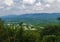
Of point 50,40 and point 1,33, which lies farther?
point 50,40

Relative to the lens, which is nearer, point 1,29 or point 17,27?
point 1,29

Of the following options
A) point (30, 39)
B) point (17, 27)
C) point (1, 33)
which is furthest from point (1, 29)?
point (30, 39)

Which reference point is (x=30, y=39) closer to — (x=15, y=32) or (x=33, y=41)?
(x=33, y=41)

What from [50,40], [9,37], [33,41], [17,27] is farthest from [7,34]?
[50,40]

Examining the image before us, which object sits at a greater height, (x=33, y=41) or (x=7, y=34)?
(x=7, y=34)

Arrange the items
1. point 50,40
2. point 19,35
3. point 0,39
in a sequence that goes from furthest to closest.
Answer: point 50,40, point 19,35, point 0,39

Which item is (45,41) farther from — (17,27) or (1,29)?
(1,29)

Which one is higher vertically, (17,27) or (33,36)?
(17,27)

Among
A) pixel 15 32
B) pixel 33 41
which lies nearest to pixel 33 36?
pixel 33 41

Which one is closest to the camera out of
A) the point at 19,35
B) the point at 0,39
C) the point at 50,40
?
the point at 0,39
